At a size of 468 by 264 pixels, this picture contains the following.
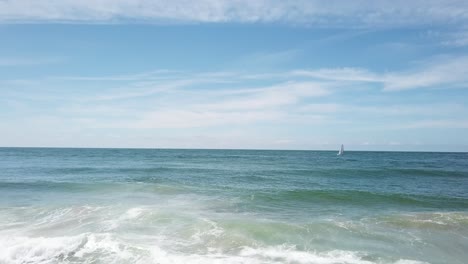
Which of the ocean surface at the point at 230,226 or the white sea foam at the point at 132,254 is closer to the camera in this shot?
the white sea foam at the point at 132,254

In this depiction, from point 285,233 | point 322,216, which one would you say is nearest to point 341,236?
point 285,233

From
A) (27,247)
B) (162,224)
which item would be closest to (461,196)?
(162,224)

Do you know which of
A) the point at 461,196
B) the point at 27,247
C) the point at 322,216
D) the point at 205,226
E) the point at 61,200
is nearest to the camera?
the point at 27,247

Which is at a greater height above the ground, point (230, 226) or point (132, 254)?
point (230, 226)

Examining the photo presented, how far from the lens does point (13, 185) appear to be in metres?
24.8

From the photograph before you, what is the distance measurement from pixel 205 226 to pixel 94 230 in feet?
13.2

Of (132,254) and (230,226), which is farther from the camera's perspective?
(230,226)

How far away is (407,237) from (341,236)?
2371mm

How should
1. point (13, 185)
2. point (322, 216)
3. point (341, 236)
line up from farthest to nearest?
1. point (13, 185)
2. point (322, 216)
3. point (341, 236)

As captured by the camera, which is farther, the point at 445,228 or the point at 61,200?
the point at 61,200

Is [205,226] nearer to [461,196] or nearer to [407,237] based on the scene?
[407,237]

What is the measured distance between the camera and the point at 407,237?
12.0 metres

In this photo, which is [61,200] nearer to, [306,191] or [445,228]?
[306,191]

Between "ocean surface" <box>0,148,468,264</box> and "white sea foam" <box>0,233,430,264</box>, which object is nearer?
"white sea foam" <box>0,233,430,264</box>
